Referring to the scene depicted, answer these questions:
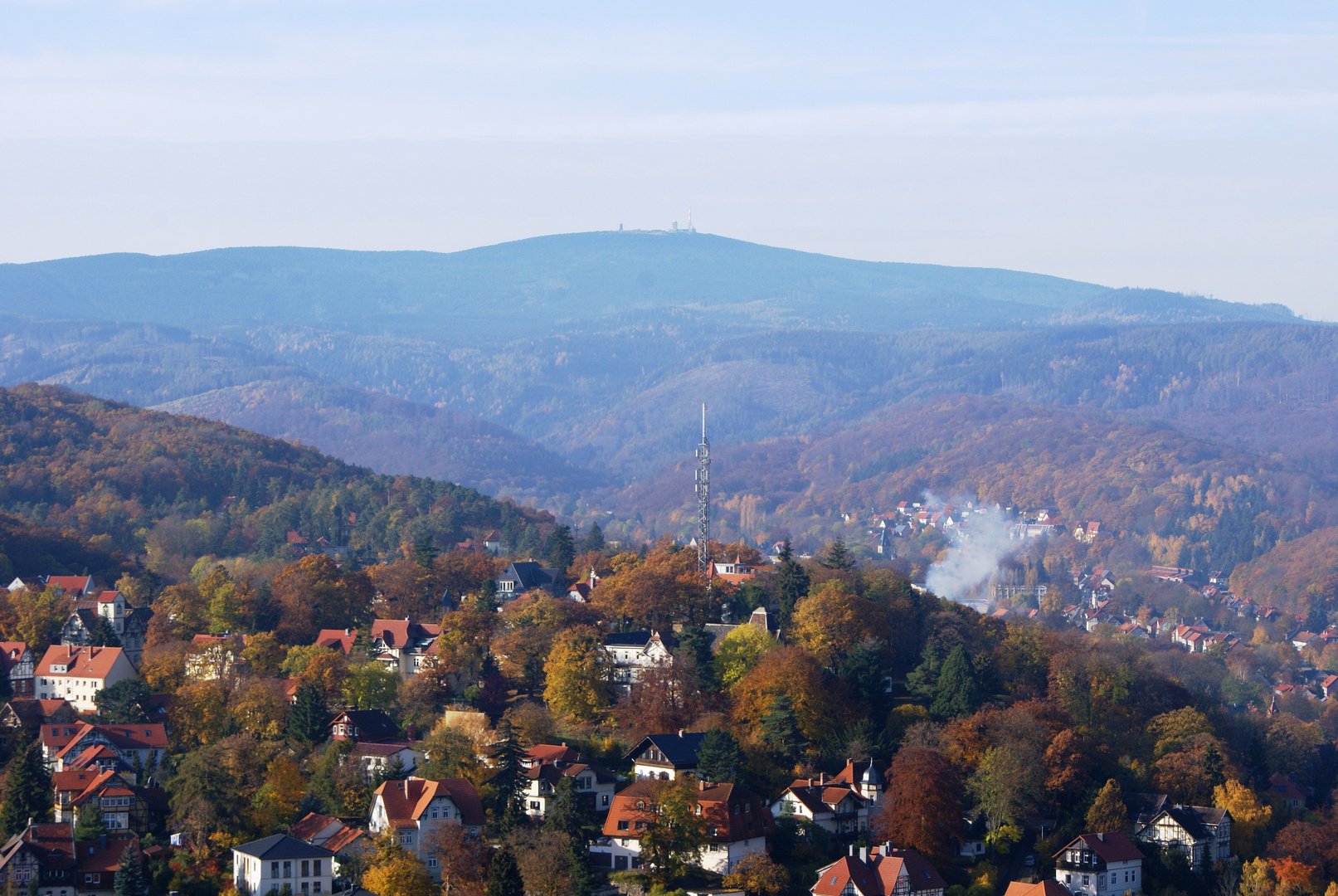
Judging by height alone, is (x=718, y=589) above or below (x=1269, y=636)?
above

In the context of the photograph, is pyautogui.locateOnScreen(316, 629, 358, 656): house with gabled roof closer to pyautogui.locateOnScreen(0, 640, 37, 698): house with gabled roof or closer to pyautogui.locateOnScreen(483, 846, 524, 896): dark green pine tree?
pyautogui.locateOnScreen(0, 640, 37, 698): house with gabled roof

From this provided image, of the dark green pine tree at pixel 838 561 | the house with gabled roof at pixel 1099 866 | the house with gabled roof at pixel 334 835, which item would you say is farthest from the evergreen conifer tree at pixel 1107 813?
the house with gabled roof at pixel 334 835

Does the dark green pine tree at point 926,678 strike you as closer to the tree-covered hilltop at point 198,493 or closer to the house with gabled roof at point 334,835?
the house with gabled roof at point 334,835

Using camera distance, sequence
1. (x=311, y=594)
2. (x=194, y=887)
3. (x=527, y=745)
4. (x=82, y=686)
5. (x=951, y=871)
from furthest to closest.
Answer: (x=311, y=594)
(x=82, y=686)
(x=527, y=745)
(x=951, y=871)
(x=194, y=887)

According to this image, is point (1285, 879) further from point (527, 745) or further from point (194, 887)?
point (194, 887)

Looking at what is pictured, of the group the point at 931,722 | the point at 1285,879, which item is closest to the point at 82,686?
the point at 931,722
